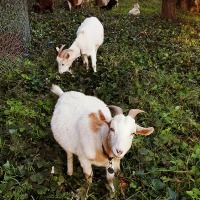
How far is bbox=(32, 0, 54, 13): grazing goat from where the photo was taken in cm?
1273

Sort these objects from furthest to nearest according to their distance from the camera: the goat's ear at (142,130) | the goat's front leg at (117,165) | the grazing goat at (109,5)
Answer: the grazing goat at (109,5) → the goat's front leg at (117,165) → the goat's ear at (142,130)

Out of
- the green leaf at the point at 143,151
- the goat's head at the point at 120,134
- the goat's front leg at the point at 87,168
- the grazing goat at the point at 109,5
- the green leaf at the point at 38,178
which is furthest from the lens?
the grazing goat at the point at 109,5

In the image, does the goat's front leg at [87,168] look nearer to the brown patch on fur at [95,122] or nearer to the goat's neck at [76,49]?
the brown patch on fur at [95,122]

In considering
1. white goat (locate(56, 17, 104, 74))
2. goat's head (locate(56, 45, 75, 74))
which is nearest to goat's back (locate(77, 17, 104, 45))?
white goat (locate(56, 17, 104, 74))

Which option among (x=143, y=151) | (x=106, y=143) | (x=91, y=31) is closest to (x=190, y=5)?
(x=91, y=31)

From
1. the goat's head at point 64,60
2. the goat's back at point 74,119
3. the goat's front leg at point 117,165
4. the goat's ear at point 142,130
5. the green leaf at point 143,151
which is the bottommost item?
the goat's head at point 64,60

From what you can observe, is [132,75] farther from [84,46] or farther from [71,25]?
[71,25]

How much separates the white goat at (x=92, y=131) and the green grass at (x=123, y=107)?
0.84 ft

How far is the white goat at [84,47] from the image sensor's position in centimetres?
716

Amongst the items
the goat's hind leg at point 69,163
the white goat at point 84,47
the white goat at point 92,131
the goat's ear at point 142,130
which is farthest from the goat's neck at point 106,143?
the white goat at point 84,47

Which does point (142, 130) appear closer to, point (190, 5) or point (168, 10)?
point (168, 10)

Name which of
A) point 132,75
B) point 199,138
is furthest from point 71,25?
point 199,138

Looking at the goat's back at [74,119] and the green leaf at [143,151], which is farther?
the green leaf at [143,151]

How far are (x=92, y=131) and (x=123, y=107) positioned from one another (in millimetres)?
1798
